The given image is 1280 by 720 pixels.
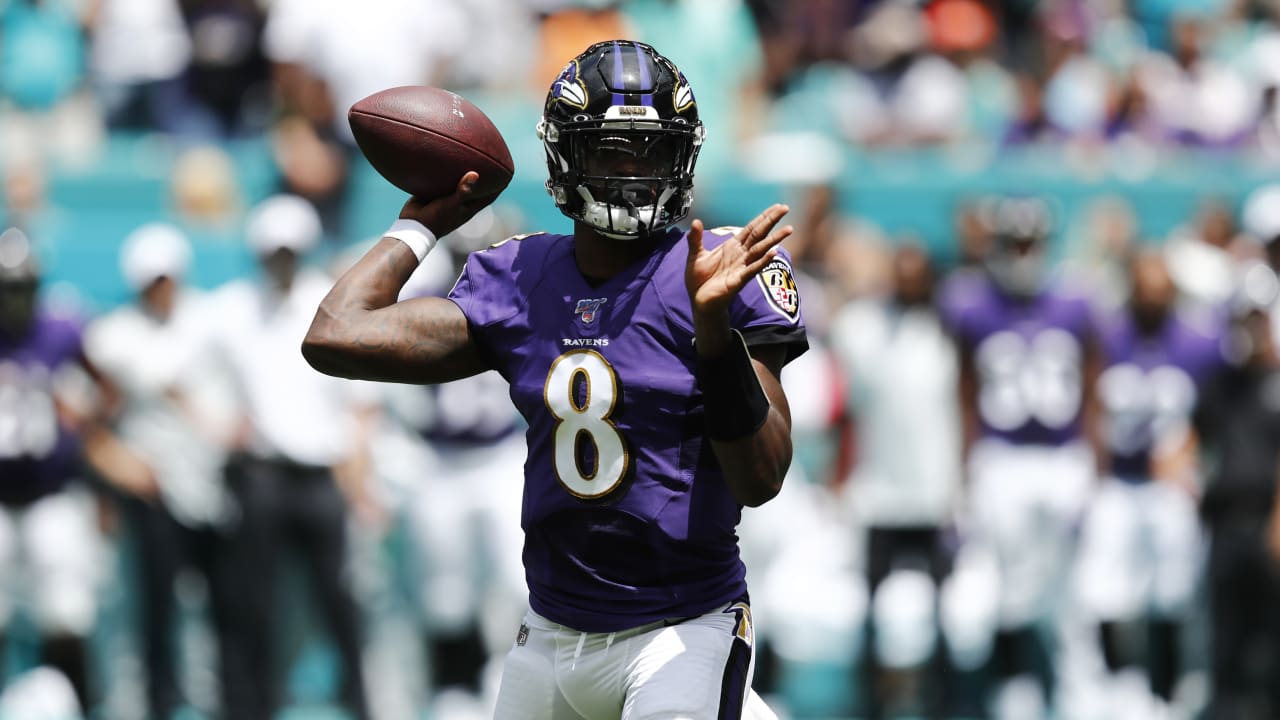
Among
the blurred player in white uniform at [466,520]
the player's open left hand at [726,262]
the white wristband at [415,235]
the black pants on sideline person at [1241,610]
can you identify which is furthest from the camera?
the black pants on sideline person at [1241,610]

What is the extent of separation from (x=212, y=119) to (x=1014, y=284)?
4.01m

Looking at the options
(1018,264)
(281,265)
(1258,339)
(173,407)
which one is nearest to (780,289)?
(1018,264)

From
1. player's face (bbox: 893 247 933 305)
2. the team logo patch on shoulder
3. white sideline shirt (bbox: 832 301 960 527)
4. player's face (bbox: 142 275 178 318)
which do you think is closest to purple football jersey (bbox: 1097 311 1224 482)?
white sideline shirt (bbox: 832 301 960 527)

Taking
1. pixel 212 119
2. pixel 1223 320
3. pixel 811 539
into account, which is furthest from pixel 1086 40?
pixel 212 119

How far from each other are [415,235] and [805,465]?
4.00 meters

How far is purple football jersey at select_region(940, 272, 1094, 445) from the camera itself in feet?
22.6

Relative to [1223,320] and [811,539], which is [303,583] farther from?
[1223,320]

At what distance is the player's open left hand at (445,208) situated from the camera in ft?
→ 11.9

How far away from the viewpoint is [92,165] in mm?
7934

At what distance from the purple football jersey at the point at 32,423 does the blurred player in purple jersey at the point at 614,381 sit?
12.6 ft

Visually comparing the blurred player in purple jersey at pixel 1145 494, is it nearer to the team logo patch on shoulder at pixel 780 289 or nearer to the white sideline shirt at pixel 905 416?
the white sideline shirt at pixel 905 416

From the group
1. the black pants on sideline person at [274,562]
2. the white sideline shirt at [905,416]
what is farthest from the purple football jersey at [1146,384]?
the black pants on sideline person at [274,562]

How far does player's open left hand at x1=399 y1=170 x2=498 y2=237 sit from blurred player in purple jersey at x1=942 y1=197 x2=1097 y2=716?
369cm

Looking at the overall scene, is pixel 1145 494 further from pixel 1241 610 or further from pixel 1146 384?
pixel 1241 610
